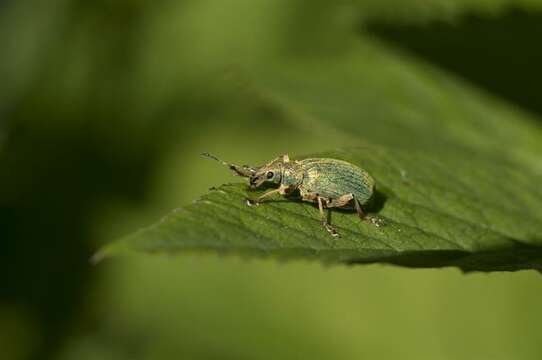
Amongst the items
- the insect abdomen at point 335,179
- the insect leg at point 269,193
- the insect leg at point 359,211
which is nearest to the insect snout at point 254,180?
the insect leg at point 269,193

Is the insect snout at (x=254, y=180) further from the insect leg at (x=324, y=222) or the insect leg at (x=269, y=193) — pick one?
the insect leg at (x=324, y=222)

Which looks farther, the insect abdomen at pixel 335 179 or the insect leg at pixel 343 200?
the insect leg at pixel 343 200

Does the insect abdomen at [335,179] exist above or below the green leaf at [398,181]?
below

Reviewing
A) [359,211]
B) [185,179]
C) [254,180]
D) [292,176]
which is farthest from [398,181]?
[185,179]

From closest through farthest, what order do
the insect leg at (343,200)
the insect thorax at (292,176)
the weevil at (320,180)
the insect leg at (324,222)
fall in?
the insect leg at (324,222) < the weevil at (320,180) < the insect leg at (343,200) < the insect thorax at (292,176)

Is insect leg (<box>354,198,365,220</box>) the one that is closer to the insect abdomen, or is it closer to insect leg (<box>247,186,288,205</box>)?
the insect abdomen

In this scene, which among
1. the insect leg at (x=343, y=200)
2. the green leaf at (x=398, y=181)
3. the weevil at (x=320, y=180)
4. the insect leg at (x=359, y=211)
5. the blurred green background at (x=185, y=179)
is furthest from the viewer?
the blurred green background at (x=185, y=179)

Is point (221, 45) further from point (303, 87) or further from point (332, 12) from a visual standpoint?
point (303, 87)
